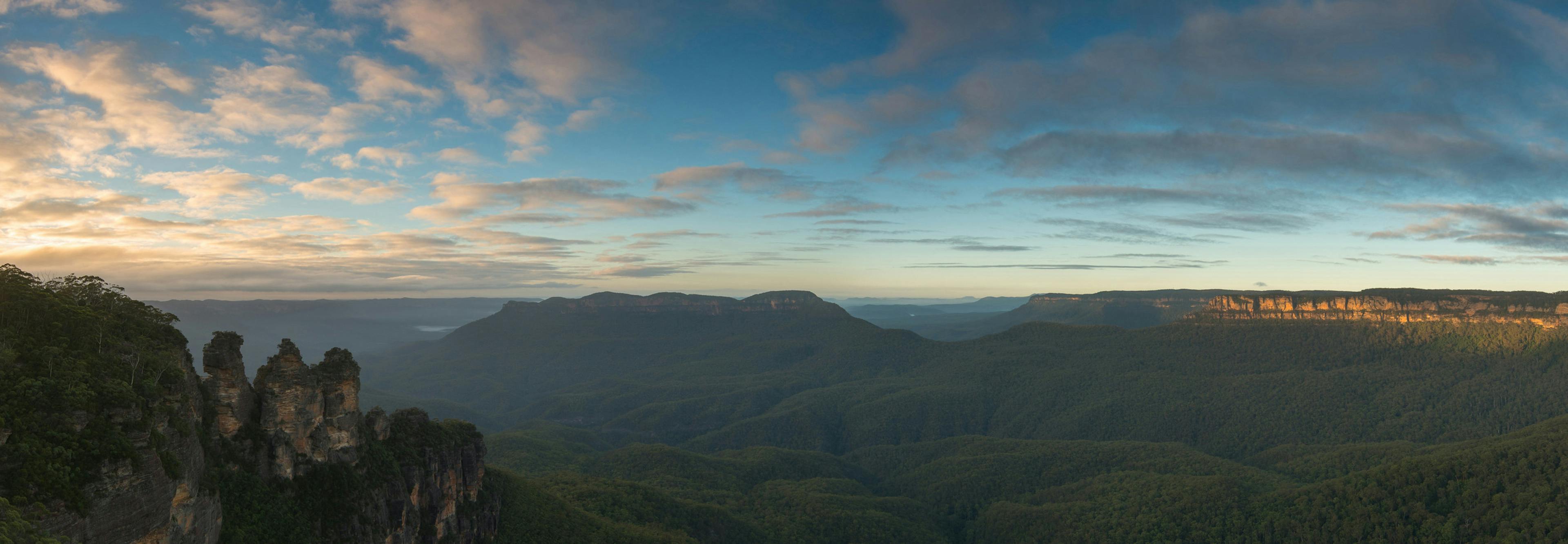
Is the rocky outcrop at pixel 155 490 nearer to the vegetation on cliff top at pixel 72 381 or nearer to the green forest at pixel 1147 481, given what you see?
the vegetation on cliff top at pixel 72 381

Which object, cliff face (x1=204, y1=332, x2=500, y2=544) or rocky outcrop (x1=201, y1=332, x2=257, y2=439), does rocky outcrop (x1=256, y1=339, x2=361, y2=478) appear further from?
rocky outcrop (x1=201, y1=332, x2=257, y2=439)

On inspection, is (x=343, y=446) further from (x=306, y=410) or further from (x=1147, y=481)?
(x=1147, y=481)

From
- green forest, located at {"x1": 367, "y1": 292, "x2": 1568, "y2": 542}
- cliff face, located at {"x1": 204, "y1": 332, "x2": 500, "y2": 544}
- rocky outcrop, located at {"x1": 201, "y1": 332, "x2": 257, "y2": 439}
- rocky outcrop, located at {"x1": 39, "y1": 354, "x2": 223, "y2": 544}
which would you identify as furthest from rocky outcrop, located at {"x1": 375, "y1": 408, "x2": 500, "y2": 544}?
rocky outcrop, located at {"x1": 39, "y1": 354, "x2": 223, "y2": 544}

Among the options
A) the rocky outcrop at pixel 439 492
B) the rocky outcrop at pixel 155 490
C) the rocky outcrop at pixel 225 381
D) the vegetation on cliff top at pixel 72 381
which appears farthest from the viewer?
the rocky outcrop at pixel 439 492

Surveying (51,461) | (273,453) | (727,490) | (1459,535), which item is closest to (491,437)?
(727,490)

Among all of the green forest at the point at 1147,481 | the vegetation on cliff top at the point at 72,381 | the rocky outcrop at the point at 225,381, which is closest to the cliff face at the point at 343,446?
the rocky outcrop at the point at 225,381

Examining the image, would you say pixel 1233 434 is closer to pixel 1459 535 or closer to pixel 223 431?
pixel 1459 535
